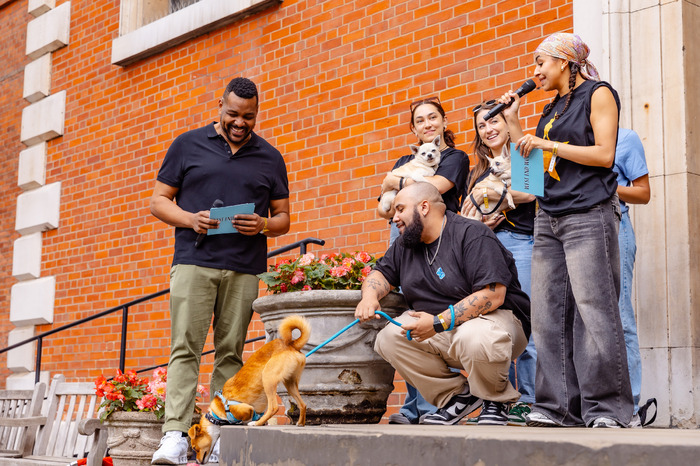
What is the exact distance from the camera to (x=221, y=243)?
4.51m

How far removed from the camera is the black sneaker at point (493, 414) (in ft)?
13.1

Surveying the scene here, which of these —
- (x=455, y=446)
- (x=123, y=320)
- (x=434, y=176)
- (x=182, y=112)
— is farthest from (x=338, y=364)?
(x=182, y=112)

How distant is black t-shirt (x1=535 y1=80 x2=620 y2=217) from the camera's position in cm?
370

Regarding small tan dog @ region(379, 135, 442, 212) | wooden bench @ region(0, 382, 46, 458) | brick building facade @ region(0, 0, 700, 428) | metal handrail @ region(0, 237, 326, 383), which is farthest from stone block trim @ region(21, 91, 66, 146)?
small tan dog @ region(379, 135, 442, 212)

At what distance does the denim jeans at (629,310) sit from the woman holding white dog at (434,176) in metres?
0.89

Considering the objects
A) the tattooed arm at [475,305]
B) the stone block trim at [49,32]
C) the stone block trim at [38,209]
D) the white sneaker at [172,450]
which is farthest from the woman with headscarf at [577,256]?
the stone block trim at [49,32]

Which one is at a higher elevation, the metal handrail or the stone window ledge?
the stone window ledge

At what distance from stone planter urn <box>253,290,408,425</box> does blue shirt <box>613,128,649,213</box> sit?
1363 millimetres

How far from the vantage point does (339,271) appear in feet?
14.6

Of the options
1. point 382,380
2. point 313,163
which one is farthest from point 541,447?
point 313,163

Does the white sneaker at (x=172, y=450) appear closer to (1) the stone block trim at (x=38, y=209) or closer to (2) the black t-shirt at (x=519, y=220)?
(2) the black t-shirt at (x=519, y=220)

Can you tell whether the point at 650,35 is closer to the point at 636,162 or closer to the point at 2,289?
the point at 636,162

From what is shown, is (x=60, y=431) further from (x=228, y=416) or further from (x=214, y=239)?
(x=228, y=416)

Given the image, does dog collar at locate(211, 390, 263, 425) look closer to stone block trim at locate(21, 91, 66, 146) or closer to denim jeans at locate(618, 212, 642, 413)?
denim jeans at locate(618, 212, 642, 413)
